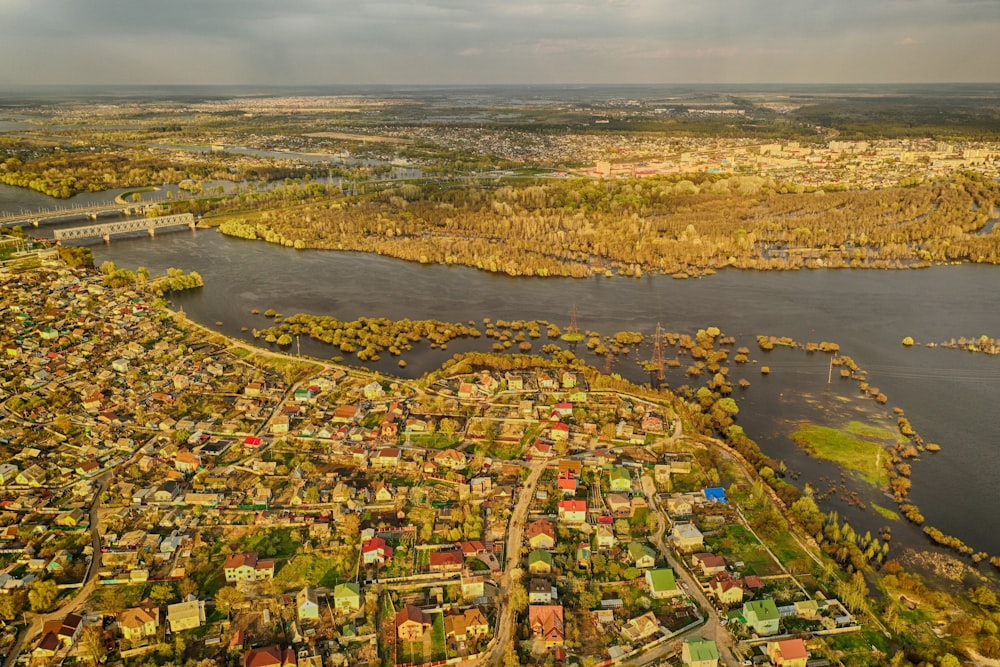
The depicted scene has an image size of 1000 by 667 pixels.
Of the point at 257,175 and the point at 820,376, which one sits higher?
the point at 257,175

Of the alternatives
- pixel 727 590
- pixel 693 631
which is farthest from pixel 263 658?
pixel 727 590

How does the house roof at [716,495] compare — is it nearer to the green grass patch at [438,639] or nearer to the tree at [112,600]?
the green grass patch at [438,639]

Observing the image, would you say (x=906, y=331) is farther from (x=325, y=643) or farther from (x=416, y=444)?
(x=325, y=643)

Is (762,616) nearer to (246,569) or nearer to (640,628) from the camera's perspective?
(640,628)

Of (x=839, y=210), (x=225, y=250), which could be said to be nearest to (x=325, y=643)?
(x=225, y=250)

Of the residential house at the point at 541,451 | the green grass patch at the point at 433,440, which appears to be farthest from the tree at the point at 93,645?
the residential house at the point at 541,451
